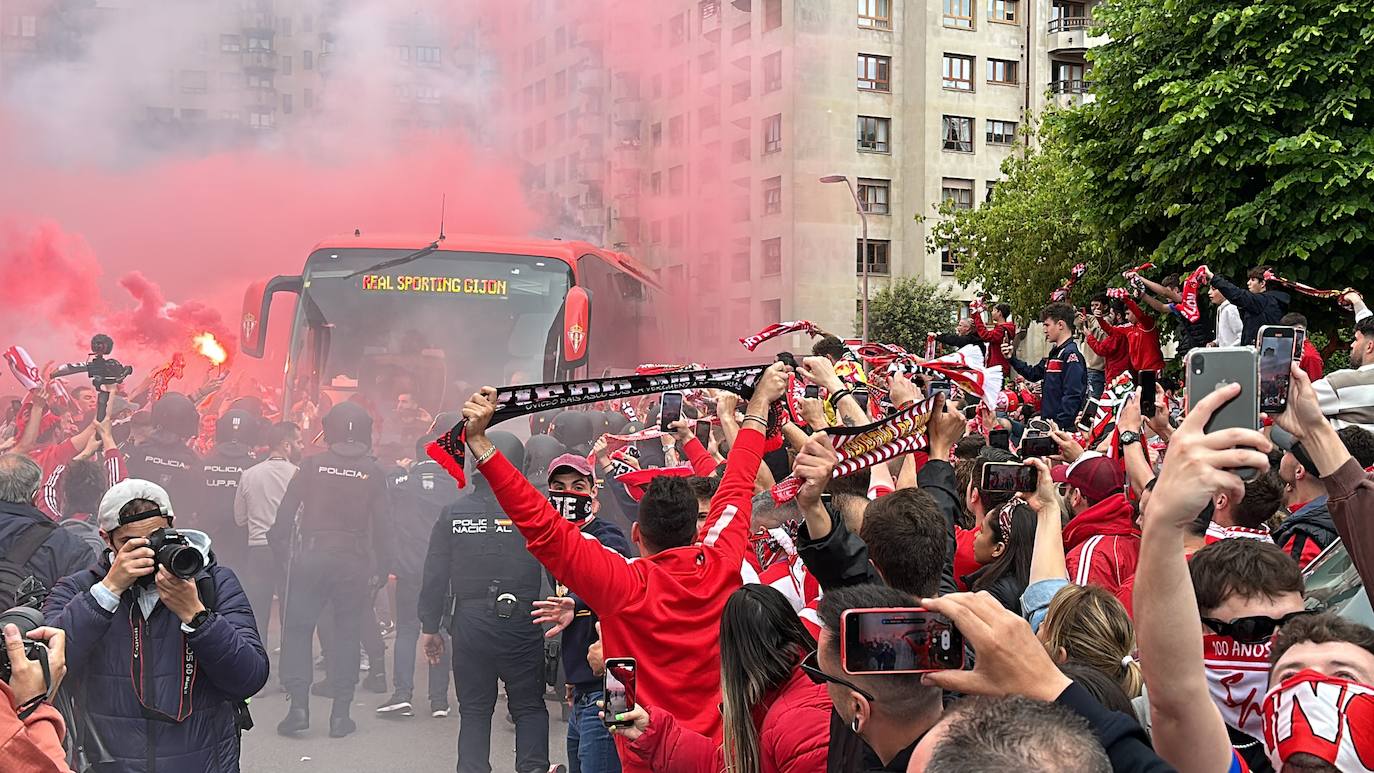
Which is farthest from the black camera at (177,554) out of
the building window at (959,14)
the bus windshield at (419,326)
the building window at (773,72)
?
the building window at (959,14)

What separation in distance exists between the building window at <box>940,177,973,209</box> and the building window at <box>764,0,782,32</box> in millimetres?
22320

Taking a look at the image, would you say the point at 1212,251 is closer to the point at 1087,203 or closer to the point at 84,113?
the point at 1087,203

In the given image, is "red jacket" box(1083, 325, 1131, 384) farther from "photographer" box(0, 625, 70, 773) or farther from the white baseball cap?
"photographer" box(0, 625, 70, 773)

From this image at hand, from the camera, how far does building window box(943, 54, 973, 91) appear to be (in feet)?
132

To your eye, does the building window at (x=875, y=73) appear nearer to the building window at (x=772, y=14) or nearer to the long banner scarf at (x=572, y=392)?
the building window at (x=772, y=14)

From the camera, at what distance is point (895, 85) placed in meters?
40.2

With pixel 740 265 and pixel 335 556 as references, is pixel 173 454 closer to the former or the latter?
pixel 335 556

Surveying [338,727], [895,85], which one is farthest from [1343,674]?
[895,85]

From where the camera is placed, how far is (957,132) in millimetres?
40188

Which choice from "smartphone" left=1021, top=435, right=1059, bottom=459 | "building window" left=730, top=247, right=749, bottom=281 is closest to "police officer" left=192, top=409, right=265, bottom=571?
"smartphone" left=1021, top=435, right=1059, bottom=459

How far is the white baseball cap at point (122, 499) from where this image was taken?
3787 millimetres

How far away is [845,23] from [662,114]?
7153mm

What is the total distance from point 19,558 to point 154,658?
1.24 meters

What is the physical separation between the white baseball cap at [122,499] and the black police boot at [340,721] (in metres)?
3.49
